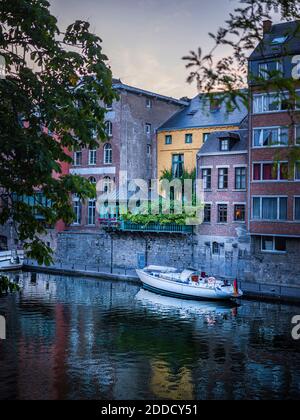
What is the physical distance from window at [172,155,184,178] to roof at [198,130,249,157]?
8.06 meters

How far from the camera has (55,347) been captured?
2484 centimetres

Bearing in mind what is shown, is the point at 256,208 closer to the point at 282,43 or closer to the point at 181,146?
the point at 181,146

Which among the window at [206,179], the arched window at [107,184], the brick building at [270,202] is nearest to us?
the brick building at [270,202]

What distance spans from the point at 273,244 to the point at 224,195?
6382 millimetres

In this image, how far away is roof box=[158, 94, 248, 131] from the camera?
50184 mm

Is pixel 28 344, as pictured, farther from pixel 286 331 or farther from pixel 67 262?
pixel 67 262

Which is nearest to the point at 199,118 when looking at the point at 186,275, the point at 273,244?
the point at 273,244

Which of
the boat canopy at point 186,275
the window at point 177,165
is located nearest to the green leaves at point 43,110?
the boat canopy at point 186,275

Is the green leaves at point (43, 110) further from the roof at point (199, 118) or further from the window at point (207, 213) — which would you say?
the roof at point (199, 118)

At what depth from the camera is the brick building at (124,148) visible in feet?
178

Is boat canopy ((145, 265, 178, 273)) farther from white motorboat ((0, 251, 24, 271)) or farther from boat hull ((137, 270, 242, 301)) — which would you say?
white motorboat ((0, 251, 24, 271))

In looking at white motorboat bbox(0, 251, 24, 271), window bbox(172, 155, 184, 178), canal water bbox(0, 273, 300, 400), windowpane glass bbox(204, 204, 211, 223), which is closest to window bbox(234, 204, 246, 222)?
windowpane glass bbox(204, 204, 211, 223)
